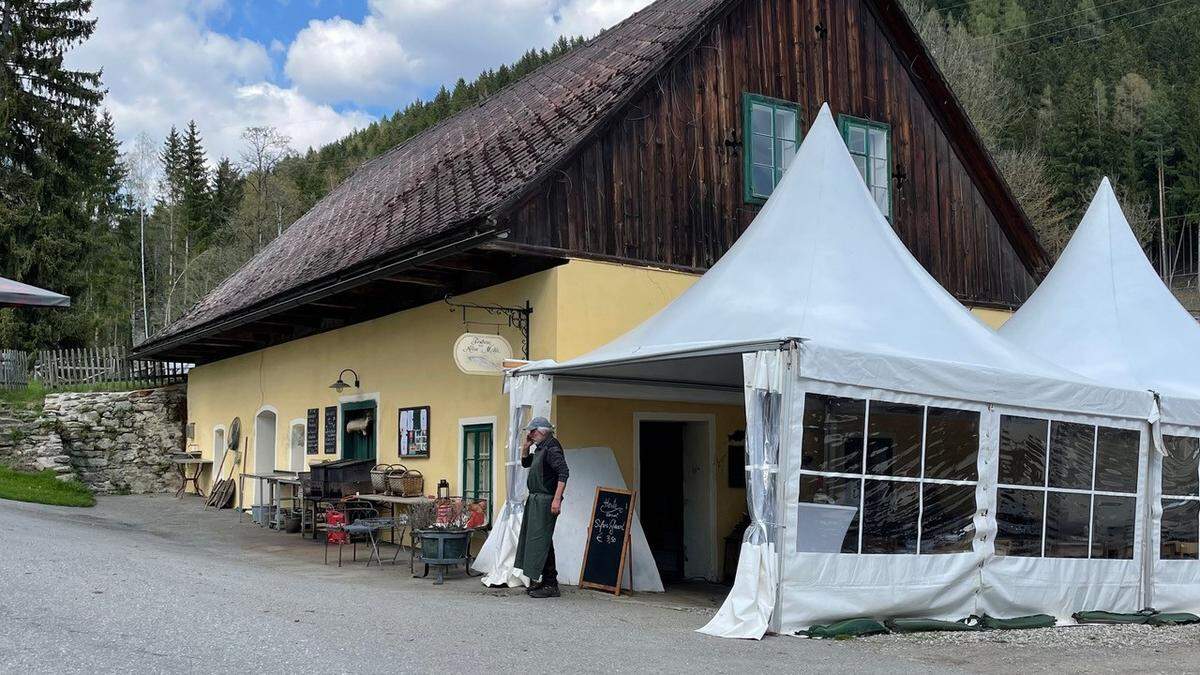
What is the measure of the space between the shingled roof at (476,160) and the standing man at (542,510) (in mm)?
2522

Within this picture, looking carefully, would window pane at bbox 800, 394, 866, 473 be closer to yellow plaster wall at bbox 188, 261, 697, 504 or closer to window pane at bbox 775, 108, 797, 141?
yellow plaster wall at bbox 188, 261, 697, 504

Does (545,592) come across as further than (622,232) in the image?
No

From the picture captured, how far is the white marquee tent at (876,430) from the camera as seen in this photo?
304 inches

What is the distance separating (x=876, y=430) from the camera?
823 cm

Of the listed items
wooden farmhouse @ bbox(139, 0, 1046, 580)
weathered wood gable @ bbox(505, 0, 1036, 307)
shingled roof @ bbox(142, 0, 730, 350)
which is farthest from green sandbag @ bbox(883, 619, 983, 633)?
shingled roof @ bbox(142, 0, 730, 350)

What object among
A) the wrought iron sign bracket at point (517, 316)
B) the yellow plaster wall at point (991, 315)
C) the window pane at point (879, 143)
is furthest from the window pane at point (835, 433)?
the yellow plaster wall at point (991, 315)

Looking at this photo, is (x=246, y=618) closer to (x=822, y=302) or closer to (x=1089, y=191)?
(x=822, y=302)

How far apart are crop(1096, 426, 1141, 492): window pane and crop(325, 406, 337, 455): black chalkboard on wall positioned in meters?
10.00

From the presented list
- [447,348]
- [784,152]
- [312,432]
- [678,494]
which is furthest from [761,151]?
[312,432]

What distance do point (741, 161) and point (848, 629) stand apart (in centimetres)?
675

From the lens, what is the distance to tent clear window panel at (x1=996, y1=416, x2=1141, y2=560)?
29.3 feet

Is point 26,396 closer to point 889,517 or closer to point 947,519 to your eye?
point 889,517

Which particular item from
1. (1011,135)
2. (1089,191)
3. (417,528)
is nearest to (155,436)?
(417,528)

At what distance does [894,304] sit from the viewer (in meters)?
9.17
